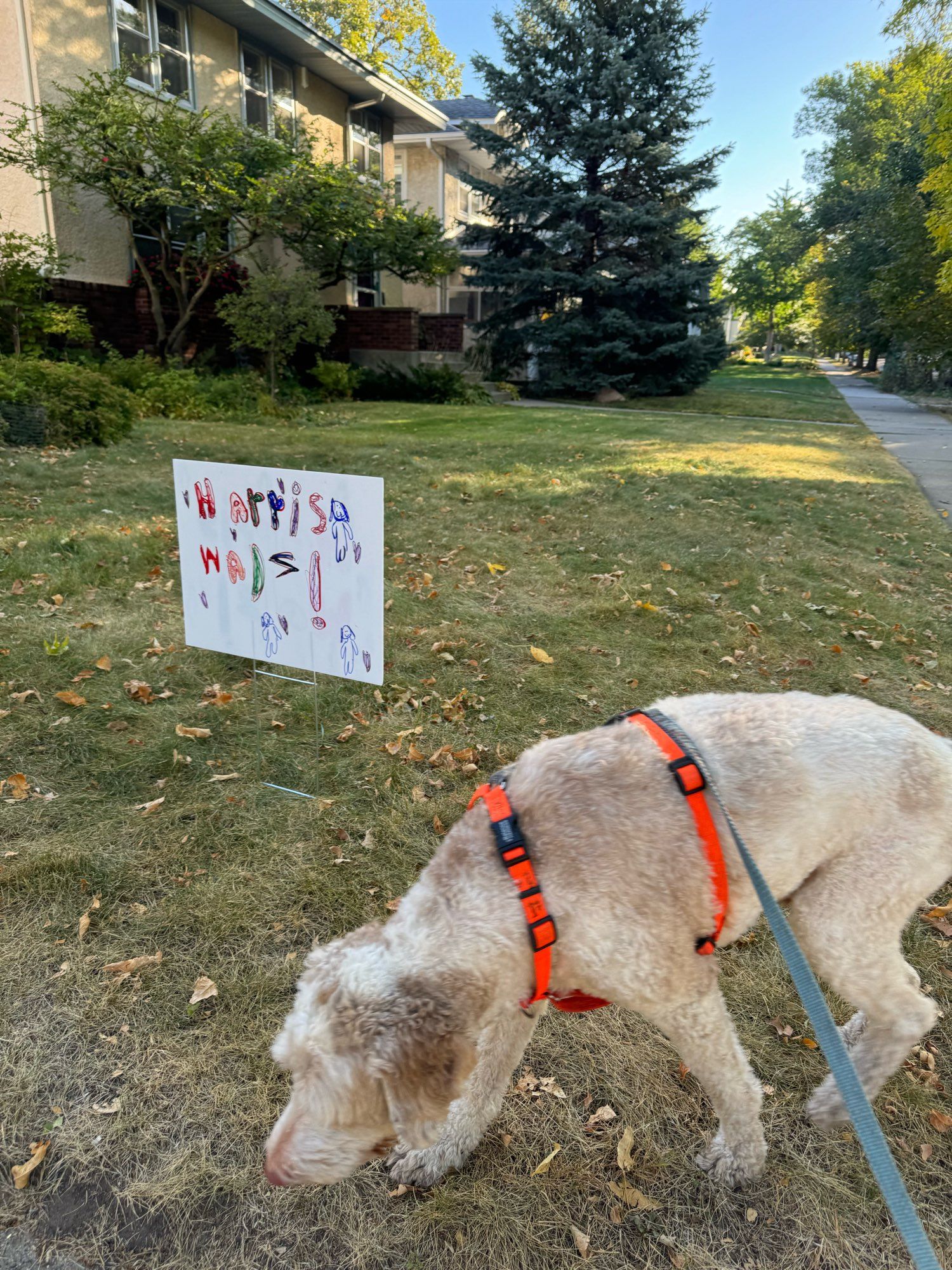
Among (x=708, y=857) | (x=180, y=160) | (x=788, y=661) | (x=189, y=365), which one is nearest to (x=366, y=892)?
(x=708, y=857)

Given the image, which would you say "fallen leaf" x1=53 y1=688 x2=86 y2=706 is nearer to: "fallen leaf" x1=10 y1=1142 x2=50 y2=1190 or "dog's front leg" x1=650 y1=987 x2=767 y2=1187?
"fallen leaf" x1=10 y1=1142 x2=50 y2=1190

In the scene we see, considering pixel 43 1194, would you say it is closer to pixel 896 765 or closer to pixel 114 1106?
pixel 114 1106

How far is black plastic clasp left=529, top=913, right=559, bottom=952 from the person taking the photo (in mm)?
1560

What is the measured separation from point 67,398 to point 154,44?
10.5 m

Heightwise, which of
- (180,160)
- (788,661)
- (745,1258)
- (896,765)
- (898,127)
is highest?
(898,127)

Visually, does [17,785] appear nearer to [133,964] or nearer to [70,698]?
[70,698]

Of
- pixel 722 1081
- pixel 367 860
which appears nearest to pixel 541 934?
pixel 722 1081

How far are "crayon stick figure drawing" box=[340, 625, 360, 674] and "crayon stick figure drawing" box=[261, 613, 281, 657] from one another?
355mm

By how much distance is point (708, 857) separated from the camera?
5.51 feet

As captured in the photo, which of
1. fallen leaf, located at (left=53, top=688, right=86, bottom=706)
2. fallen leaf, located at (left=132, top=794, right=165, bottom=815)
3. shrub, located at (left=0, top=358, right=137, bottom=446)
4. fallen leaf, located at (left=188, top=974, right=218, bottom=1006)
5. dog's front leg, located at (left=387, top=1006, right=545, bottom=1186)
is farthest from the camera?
shrub, located at (left=0, top=358, right=137, bottom=446)

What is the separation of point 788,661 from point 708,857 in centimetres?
372

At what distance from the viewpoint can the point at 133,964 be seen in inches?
104

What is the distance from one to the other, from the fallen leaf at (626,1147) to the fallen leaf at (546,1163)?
169 millimetres

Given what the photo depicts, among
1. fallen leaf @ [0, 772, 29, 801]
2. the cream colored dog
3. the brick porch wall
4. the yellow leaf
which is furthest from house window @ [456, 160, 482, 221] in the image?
the cream colored dog
